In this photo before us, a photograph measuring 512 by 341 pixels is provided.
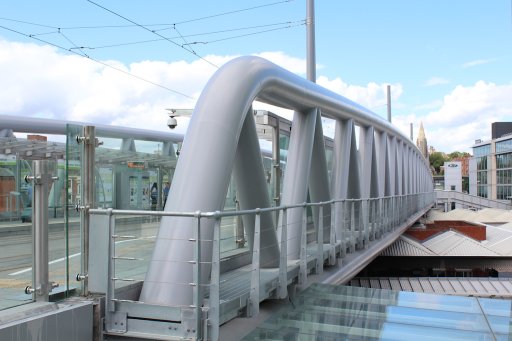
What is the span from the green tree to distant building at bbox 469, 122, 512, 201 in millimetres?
62647

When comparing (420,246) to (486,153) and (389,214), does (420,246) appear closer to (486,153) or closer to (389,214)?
(389,214)

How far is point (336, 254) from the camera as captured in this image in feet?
36.0

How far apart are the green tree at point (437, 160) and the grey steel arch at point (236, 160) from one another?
5708 inches

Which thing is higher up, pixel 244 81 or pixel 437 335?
pixel 244 81

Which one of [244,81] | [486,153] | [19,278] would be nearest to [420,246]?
[244,81]

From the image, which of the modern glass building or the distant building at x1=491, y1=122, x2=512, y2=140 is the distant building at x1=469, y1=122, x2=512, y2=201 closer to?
the modern glass building

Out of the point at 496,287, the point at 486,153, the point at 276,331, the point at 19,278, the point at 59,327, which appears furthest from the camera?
the point at 486,153

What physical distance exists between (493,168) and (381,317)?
74.0 meters

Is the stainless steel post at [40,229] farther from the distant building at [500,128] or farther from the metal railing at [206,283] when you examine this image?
the distant building at [500,128]

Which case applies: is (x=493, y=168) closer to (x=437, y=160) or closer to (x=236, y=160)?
(x=236, y=160)

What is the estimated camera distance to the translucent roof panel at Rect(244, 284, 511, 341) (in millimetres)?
6383

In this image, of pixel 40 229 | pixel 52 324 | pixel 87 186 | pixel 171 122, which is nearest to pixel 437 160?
pixel 171 122

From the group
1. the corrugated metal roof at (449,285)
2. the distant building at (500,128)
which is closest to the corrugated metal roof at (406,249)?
the corrugated metal roof at (449,285)

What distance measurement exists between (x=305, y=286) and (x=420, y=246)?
1698 cm
